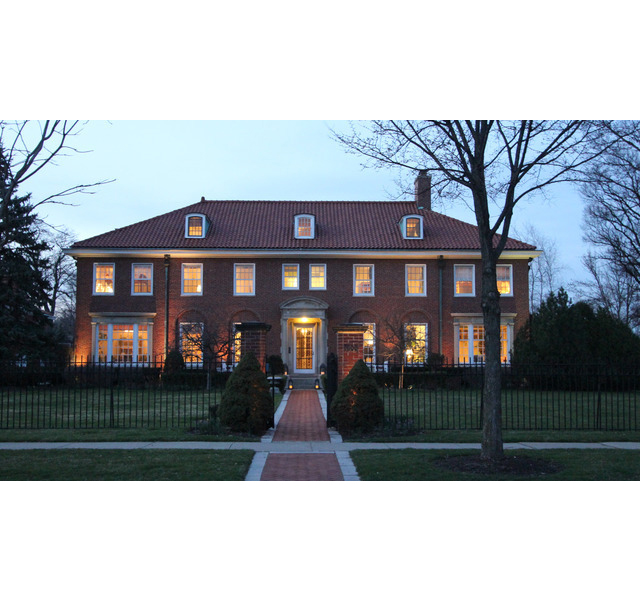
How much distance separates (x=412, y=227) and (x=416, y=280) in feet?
9.68

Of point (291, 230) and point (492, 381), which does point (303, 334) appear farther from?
point (492, 381)

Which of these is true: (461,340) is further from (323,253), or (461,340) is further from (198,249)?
(198,249)

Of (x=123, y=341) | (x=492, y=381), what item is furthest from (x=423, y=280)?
(x=492, y=381)

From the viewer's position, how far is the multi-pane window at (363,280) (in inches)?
1185

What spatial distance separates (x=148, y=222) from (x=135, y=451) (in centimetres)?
2401

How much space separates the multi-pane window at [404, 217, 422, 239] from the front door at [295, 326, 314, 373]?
7.32 m

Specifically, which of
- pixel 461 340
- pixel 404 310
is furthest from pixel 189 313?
pixel 461 340

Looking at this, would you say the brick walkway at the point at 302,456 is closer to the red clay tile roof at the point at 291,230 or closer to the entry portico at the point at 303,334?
the entry portico at the point at 303,334

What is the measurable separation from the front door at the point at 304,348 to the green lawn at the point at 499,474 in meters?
19.7

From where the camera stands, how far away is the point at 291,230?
3159cm

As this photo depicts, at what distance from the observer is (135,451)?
10031 mm

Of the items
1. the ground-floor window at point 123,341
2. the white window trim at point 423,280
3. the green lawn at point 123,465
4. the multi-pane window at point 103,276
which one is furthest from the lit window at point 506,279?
the green lawn at point 123,465

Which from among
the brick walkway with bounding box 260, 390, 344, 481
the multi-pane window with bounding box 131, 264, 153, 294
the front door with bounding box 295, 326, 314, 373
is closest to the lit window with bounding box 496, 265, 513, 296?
the front door with bounding box 295, 326, 314, 373

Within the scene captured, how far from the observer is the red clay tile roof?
1185 inches
